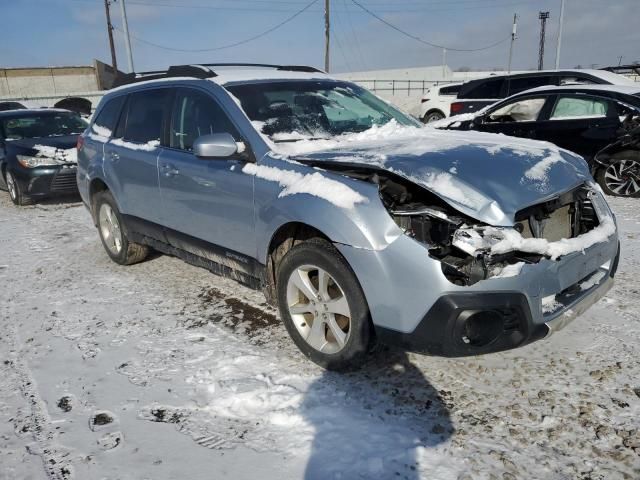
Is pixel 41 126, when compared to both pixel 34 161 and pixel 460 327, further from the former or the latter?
pixel 460 327

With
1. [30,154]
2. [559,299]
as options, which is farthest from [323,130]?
[30,154]

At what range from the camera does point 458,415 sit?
8.44ft

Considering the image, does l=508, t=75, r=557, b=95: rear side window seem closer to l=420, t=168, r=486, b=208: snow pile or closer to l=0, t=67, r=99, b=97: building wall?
l=420, t=168, r=486, b=208: snow pile

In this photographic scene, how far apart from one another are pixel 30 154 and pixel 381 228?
7862mm

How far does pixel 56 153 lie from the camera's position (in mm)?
8398

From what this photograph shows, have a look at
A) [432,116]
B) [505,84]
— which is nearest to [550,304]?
[505,84]

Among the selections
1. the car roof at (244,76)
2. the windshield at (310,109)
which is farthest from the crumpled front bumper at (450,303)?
the car roof at (244,76)

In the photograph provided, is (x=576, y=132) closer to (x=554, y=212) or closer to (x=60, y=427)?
(x=554, y=212)

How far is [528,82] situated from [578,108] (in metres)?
4.01

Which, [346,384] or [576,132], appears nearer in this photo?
[346,384]

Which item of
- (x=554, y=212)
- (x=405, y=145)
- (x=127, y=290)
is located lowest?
(x=127, y=290)

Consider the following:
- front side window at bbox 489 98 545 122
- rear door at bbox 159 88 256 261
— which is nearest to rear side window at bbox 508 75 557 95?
front side window at bbox 489 98 545 122

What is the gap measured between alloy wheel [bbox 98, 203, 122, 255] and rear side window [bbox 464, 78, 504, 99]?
9657 mm

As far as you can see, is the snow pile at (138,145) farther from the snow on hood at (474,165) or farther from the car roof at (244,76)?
the snow on hood at (474,165)
